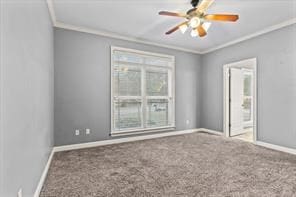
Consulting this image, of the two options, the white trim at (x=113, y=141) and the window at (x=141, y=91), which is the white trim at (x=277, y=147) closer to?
the white trim at (x=113, y=141)

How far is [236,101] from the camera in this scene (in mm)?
5141

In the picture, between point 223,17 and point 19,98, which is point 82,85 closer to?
point 19,98

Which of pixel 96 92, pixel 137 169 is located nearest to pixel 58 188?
pixel 137 169

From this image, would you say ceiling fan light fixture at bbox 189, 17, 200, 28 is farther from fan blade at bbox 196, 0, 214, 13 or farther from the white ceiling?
the white ceiling

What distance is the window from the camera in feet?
14.0

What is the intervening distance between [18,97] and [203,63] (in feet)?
17.7

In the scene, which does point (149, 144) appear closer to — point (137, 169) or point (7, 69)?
point (137, 169)

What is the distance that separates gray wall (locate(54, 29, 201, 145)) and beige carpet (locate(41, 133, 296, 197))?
0.53m

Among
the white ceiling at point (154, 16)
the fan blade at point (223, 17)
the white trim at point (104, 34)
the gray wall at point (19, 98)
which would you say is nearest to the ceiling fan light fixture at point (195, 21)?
the fan blade at point (223, 17)

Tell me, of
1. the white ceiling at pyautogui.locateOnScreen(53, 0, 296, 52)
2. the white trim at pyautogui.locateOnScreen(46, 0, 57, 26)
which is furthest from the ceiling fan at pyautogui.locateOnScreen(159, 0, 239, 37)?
the white trim at pyautogui.locateOnScreen(46, 0, 57, 26)

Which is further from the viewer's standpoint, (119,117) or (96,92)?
(119,117)

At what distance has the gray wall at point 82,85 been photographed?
3.60m

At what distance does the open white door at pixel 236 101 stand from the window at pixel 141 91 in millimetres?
1772

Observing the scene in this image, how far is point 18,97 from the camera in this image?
4.49ft
